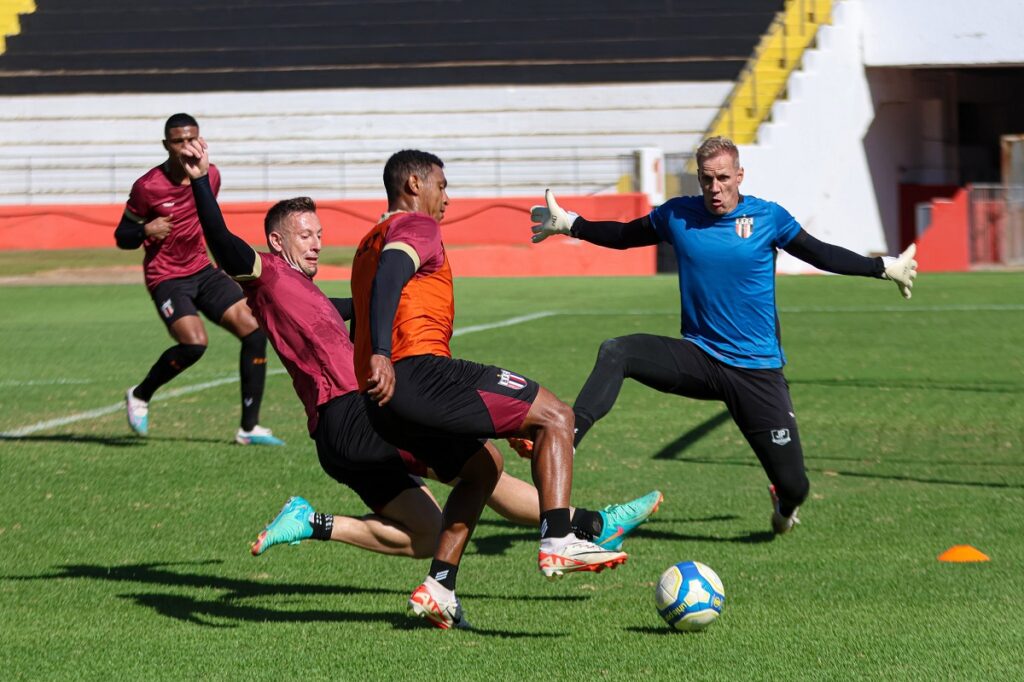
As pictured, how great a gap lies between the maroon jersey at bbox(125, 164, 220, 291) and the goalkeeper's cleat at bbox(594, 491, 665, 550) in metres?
4.95

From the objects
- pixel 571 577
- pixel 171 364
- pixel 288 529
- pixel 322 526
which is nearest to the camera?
pixel 288 529

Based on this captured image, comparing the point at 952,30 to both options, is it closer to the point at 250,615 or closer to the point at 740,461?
the point at 740,461

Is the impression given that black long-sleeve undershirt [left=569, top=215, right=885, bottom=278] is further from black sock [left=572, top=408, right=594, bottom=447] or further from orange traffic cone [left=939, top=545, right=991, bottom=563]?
orange traffic cone [left=939, top=545, right=991, bottom=563]

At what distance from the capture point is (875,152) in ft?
109

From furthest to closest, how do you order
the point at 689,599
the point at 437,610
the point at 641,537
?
the point at 641,537 < the point at 437,610 < the point at 689,599

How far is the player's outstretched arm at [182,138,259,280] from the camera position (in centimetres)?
609

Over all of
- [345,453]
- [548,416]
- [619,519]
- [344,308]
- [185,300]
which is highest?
[344,308]

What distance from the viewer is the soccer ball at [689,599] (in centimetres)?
569

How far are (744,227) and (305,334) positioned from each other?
2496mm

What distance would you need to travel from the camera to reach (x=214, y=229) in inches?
241

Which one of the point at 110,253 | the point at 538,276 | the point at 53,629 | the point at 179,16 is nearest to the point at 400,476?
the point at 53,629

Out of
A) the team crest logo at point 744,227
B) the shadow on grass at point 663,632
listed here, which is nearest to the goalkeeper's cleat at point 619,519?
the shadow on grass at point 663,632

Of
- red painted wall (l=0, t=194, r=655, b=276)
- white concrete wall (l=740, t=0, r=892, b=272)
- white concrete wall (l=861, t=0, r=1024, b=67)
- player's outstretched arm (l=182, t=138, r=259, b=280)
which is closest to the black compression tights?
player's outstretched arm (l=182, t=138, r=259, b=280)

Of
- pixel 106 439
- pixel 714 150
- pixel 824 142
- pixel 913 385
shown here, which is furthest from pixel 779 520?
pixel 824 142
